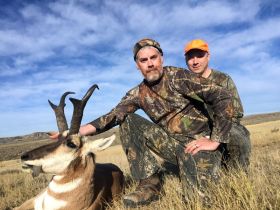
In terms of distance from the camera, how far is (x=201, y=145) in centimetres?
505

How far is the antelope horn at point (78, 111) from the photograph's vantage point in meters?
5.31

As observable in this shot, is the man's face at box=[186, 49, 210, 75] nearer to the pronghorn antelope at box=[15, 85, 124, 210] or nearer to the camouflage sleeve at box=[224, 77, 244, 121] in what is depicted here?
the camouflage sleeve at box=[224, 77, 244, 121]

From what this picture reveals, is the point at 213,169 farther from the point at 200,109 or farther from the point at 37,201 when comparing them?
the point at 37,201

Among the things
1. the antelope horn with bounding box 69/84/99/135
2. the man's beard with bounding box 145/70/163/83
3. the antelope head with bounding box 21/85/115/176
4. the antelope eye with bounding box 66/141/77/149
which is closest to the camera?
the antelope head with bounding box 21/85/115/176

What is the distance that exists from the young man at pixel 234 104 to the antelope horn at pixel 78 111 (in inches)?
68.0

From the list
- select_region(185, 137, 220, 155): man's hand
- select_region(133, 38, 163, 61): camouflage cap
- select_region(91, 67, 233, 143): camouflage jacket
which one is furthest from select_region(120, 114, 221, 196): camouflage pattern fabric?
select_region(133, 38, 163, 61): camouflage cap

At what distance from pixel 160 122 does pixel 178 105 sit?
1.56 feet

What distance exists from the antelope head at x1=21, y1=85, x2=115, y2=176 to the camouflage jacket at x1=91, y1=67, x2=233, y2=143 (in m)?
0.56

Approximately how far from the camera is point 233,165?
5727 millimetres

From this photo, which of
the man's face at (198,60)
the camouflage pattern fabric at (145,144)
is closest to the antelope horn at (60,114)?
the camouflage pattern fabric at (145,144)

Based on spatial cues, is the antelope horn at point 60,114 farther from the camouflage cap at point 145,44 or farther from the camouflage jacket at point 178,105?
the camouflage cap at point 145,44

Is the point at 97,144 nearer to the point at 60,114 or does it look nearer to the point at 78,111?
the point at 78,111

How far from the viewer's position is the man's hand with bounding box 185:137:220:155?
502 centimetres

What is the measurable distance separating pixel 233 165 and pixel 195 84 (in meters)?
1.43
